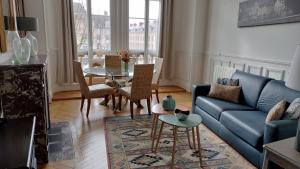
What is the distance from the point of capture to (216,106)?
308 centimetres

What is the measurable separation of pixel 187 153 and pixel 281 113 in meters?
1.14

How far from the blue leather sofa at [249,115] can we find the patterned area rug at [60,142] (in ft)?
6.35

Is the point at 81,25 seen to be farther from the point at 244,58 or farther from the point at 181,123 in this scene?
the point at 181,123

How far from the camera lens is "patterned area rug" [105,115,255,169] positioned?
241 cm

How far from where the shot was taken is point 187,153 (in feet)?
8.66

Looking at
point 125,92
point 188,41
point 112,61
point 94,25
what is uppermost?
point 94,25

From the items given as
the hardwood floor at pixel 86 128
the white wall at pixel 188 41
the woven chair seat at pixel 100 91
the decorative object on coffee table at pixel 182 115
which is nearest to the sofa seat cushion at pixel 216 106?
the decorative object on coffee table at pixel 182 115

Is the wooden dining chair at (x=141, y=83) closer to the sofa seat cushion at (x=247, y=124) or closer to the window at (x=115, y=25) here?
the sofa seat cushion at (x=247, y=124)

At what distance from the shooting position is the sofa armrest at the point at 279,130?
2070mm

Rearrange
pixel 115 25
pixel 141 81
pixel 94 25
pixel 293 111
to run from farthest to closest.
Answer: pixel 115 25, pixel 94 25, pixel 141 81, pixel 293 111

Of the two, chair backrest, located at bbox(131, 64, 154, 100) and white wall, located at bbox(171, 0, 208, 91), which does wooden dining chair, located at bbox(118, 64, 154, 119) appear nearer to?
chair backrest, located at bbox(131, 64, 154, 100)

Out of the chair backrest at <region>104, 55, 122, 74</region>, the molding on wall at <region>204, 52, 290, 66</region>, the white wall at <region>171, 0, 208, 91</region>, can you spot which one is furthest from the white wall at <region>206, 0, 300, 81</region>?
the chair backrest at <region>104, 55, 122, 74</region>

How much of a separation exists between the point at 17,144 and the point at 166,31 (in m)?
5.16

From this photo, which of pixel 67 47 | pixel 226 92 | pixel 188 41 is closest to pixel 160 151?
pixel 226 92
